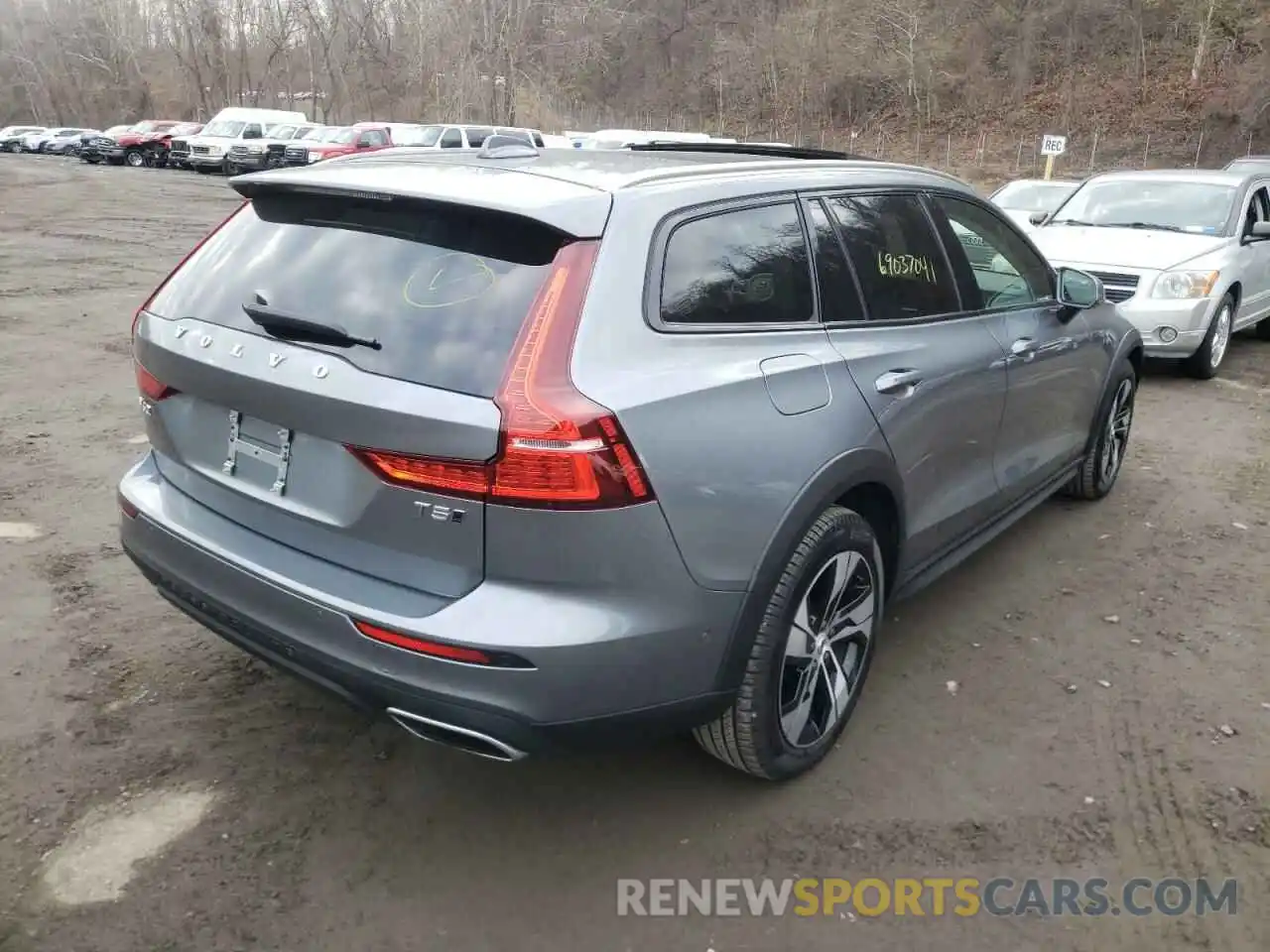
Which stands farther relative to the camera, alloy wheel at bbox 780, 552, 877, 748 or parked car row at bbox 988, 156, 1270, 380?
parked car row at bbox 988, 156, 1270, 380

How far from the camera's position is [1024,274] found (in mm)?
4457

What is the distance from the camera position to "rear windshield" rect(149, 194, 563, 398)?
240 cm

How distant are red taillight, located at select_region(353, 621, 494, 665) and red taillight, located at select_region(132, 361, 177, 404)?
3.47ft

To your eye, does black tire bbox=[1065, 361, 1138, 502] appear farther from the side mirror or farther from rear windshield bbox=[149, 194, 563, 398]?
rear windshield bbox=[149, 194, 563, 398]

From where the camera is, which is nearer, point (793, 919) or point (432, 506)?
point (432, 506)

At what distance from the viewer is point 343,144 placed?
30.6 meters

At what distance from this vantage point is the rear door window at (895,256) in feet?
10.9

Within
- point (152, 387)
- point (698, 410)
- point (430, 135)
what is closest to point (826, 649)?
point (698, 410)

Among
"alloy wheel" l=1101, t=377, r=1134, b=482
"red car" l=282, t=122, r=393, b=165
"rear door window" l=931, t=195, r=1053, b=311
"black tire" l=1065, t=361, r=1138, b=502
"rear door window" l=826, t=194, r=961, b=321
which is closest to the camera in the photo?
"rear door window" l=826, t=194, r=961, b=321

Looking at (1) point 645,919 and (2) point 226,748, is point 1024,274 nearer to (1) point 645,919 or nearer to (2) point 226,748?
(1) point 645,919

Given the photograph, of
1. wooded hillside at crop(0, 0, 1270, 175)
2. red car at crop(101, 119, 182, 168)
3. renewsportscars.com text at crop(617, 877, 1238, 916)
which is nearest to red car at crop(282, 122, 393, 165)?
red car at crop(101, 119, 182, 168)

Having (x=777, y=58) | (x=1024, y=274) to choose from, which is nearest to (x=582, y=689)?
(x=1024, y=274)

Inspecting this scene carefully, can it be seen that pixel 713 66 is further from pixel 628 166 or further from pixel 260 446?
pixel 260 446

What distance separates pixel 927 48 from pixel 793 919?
5414 centimetres
